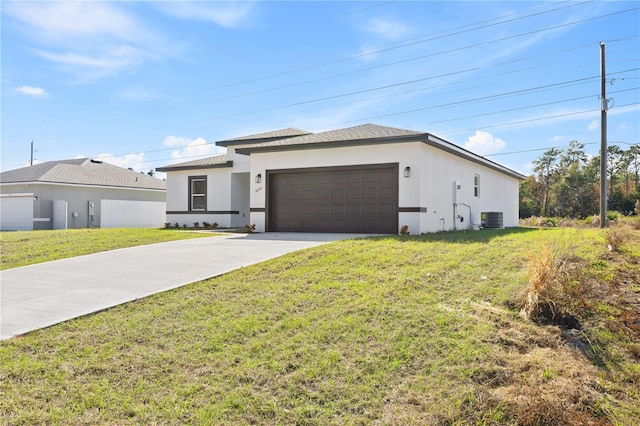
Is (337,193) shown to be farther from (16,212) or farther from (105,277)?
(16,212)

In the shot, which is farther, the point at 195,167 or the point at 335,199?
the point at 195,167

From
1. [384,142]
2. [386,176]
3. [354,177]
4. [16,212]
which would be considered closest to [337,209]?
[354,177]

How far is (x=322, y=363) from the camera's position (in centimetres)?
427

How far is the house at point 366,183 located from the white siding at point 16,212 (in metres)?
14.3

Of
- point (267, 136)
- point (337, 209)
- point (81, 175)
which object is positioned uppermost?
point (267, 136)

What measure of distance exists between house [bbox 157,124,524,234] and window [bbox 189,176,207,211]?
19.1 feet

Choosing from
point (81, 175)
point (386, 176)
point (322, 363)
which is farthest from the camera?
point (81, 175)

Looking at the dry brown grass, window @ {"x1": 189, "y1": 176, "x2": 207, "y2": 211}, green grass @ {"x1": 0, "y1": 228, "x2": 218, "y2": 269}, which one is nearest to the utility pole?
the dry brown grass

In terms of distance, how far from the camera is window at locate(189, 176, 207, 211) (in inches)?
843

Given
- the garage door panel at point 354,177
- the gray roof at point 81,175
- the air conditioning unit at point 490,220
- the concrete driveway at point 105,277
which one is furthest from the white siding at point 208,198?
the air conditioning unit at point 490,220

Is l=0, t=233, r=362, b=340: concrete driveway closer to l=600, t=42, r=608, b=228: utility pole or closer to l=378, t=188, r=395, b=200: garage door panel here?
l=378, t=188, r=395, b=200: garage door panel

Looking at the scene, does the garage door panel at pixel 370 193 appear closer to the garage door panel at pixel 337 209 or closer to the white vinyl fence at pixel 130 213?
the garage door panel at pixel 337 209

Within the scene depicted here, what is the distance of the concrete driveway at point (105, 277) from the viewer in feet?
19.8

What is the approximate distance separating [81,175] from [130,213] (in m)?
3.51
